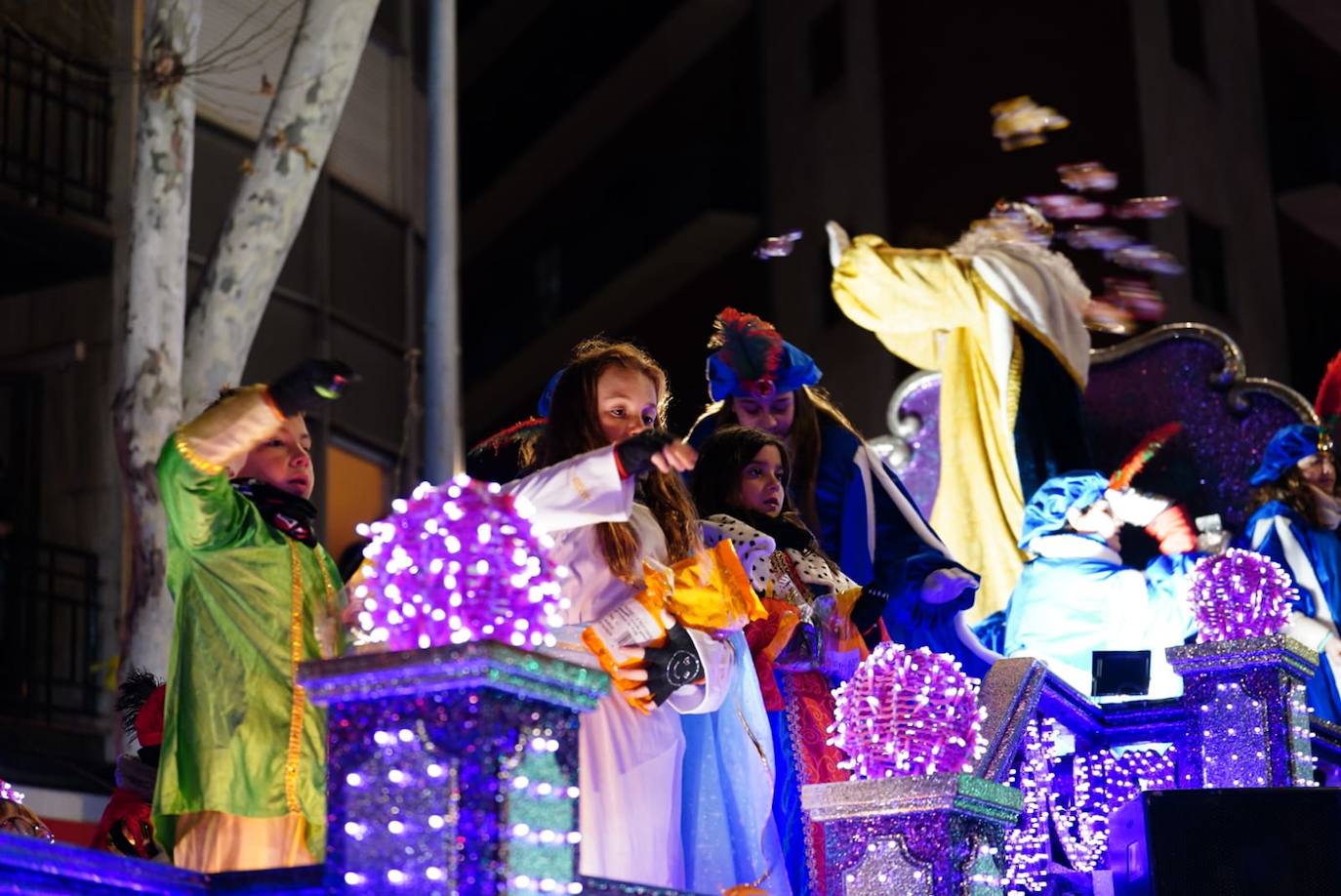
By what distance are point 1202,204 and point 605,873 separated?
18.3 m

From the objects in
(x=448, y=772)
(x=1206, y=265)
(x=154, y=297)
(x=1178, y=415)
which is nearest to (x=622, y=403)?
(x=448, y=772)

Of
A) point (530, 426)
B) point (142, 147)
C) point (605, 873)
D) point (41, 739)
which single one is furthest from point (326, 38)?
point (605, 873)

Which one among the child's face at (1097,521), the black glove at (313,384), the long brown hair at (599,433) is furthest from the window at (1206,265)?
the black glove at (313,384)

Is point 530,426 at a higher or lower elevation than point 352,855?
higher

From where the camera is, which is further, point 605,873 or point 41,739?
point 41,739

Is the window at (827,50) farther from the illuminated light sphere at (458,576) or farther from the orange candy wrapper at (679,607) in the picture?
the illuminated light sphere at (458,576)

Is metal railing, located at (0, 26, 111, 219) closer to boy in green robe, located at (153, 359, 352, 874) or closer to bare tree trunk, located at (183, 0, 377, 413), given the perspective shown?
bare tree trunk, located at (183, 0, 377, 413)

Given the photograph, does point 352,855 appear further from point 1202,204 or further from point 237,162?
point 1202,204

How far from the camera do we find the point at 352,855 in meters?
3.69

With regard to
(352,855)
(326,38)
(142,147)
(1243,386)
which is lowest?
(352,855)

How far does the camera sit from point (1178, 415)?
9.98 metres

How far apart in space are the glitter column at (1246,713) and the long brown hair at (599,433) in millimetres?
2222

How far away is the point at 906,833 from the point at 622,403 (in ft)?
4.51

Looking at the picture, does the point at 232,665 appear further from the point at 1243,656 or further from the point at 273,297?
the point at 273,297
